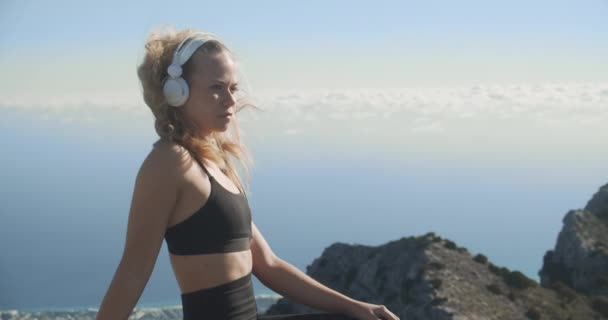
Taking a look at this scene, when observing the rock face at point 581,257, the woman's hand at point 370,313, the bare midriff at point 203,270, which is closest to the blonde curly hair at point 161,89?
the bare midriff at point 203,270

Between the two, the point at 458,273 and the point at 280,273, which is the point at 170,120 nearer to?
the point at 280,273

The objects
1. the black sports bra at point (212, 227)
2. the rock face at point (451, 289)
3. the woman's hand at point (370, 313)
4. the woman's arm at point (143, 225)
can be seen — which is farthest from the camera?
the rock face at point (451, 289)

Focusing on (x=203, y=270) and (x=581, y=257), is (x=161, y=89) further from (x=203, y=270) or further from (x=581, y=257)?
(x=581, y=257)

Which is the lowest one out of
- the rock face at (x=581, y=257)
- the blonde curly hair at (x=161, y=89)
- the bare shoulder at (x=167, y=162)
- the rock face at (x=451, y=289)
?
the rock face at (x=451, y=289)

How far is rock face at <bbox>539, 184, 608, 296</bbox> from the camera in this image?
33719mm

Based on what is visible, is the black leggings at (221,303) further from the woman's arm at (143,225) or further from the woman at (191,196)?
the woman's arm at (143,225)

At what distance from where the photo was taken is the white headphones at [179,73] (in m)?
3.54

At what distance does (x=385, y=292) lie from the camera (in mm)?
29297

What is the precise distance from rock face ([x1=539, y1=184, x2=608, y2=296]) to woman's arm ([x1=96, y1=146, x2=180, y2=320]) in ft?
105

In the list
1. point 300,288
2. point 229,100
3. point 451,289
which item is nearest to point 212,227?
point 229,100

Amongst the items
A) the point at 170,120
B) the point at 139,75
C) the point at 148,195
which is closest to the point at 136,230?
the point at 148,195

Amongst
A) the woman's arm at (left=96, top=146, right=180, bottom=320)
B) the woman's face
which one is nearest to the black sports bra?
the woman's arm at (left=96, top=146, right=180, bottom=320)

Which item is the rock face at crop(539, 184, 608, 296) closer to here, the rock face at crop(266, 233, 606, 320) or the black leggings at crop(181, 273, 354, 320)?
the rock face at crop(266, 233, 606, 320)

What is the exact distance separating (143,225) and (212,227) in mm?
371
